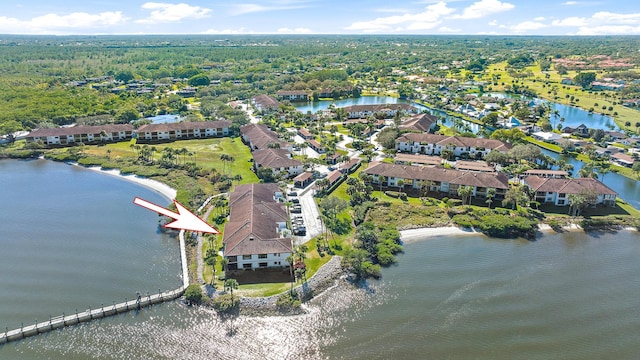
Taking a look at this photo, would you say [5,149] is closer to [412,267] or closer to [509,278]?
[412,267]

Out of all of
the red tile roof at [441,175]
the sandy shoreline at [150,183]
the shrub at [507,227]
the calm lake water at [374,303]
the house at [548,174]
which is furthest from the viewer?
the house at [548,174]

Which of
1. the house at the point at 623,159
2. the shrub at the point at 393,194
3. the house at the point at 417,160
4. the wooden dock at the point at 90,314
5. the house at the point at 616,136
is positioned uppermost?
the house at the point at 616,136

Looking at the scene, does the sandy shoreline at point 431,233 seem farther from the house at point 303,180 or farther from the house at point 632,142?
the house at point 632,142

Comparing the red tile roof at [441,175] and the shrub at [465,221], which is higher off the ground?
the red tile roof at [441,175]

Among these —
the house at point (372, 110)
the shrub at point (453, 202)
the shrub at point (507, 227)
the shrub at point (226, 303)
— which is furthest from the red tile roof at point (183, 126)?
the shrub at point (507, 227)

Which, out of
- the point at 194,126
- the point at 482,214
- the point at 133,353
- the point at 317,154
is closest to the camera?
the point at 133,353

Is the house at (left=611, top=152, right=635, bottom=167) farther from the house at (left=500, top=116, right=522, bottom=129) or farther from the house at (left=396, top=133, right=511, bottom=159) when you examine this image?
the house at (left=500, top=116, right=522, bottom=129)

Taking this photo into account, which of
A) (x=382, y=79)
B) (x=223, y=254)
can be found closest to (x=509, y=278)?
(x=223, y=254)
